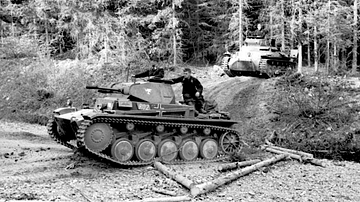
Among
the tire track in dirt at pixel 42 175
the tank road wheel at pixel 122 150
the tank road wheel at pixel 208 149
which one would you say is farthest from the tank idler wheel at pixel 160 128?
the tire track in dirt at pixel 42 175

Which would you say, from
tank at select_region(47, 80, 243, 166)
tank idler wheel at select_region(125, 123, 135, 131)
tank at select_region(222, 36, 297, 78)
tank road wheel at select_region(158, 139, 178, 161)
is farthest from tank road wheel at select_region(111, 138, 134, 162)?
tank at select_region(222, 36, 297, 78)

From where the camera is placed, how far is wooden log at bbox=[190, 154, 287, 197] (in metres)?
8.16

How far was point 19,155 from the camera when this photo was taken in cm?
1189

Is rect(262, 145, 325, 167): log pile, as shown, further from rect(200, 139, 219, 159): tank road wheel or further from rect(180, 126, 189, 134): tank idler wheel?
rect(180, 126, 189, 134): tank idler wheel

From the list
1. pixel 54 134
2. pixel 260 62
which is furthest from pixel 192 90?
pixel 260 62

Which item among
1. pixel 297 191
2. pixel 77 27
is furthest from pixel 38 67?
pixel 297 191

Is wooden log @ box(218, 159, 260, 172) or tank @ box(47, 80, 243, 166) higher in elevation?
tank @ box(47, 80, 243, 166)

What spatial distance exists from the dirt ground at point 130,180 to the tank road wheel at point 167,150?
18.9 inches

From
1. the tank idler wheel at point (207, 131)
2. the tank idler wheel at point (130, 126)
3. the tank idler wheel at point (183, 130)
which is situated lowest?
the tank idler wheel at point (207, 131)

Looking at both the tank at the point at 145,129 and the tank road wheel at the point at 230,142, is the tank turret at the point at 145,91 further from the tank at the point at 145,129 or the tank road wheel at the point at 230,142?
the tank road wheel at the point at 230,142

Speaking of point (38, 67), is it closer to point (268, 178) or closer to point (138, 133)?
point (138, 133)

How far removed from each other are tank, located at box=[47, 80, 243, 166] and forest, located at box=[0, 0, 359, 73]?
12990mm

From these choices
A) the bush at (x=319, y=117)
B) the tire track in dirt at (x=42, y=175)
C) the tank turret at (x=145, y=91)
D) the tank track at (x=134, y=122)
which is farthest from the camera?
the bush at (x=319, y=117)

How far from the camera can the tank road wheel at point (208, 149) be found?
38.2ft
